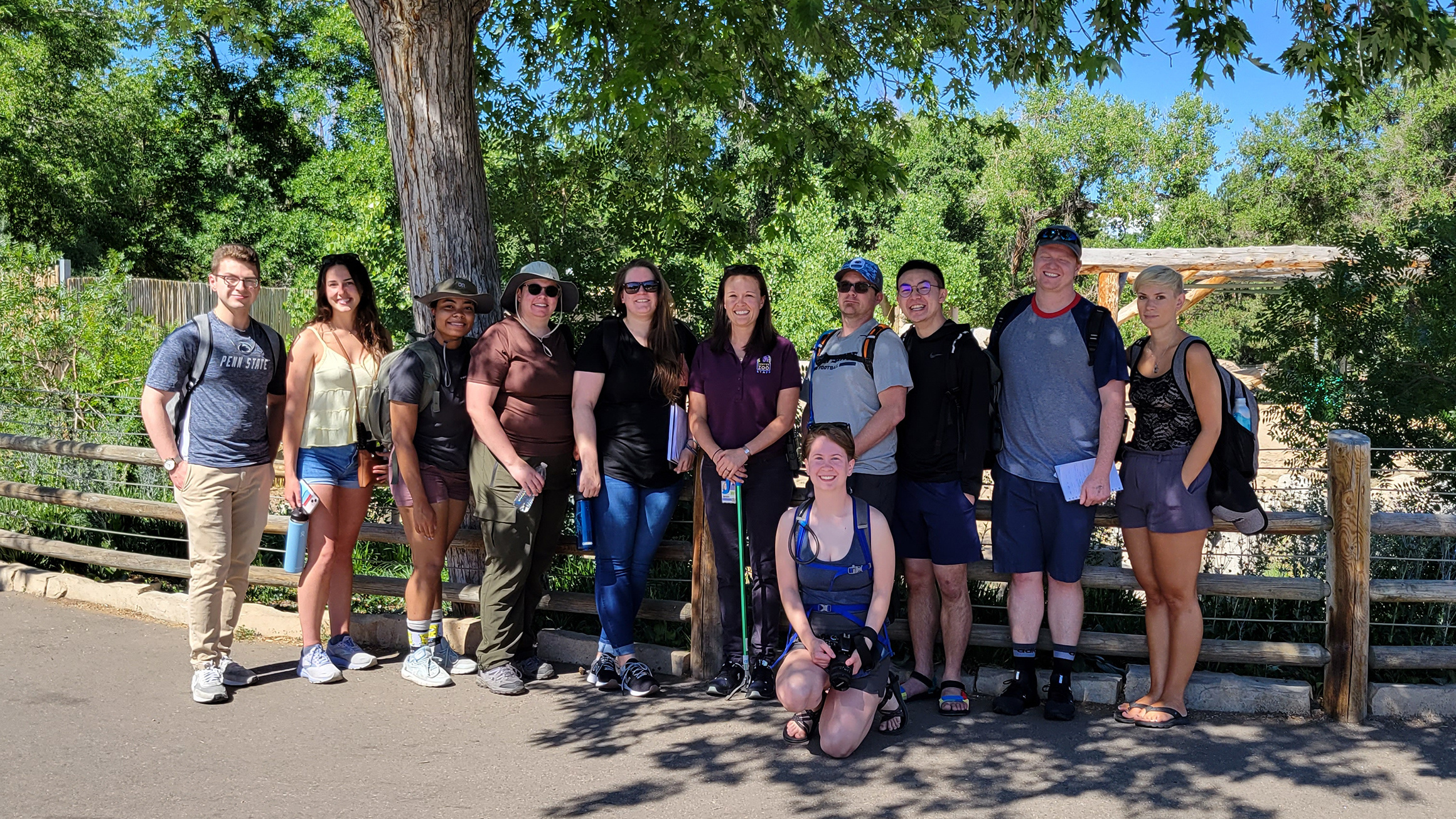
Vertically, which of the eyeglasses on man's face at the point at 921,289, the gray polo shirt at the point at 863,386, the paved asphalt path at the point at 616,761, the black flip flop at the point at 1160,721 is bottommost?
the paved asphalt path at the point at 616,761

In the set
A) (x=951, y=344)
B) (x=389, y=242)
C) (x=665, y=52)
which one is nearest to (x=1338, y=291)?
(x=951, y=344)

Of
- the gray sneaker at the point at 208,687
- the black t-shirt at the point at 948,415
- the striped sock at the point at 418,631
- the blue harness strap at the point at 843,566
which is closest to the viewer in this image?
the blue harness strap at the point at 843,566

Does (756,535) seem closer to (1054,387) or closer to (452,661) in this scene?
(1054,387)

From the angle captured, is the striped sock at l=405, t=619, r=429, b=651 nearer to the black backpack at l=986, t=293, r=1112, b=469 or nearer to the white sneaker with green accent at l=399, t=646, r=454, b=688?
the white sneaker with green accent at l=399, t=646, r=454, b=688

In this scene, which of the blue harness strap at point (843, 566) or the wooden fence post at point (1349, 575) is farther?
the wooden fence post at point (1349, 575)

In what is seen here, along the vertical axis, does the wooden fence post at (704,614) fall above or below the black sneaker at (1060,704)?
above

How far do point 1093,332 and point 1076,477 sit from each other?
629mm

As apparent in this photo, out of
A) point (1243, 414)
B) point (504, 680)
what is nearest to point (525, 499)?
point (504, 680)

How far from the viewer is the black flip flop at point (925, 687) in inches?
193

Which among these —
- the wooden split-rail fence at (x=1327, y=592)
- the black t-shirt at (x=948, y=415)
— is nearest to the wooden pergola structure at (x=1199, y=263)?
the wooden split-rail fence at (x=1327, y=592)

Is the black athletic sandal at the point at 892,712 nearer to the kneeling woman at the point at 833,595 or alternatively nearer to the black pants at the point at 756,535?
the kneeling woman at the point at 833,595

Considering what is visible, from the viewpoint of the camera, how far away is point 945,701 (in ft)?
15.6

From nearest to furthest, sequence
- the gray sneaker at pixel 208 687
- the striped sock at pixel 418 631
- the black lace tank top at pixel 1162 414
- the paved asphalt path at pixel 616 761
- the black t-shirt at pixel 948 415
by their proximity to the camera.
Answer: the paved asphalt path at pixel 616 761, the black lace tank top at pixel 1162 414, the black t-shirt at pixel 948 415, the gray sneaker at pixel 208 687, the striped sock at pixel 418 631

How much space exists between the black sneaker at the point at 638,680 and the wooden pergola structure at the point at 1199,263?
49.5 feet
